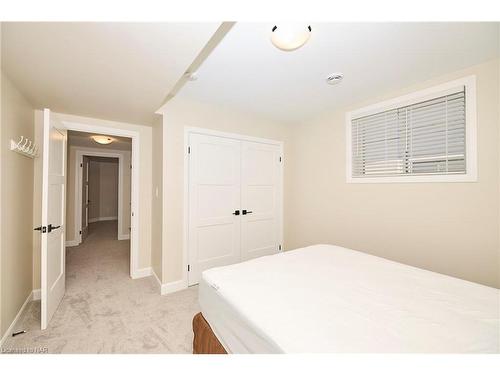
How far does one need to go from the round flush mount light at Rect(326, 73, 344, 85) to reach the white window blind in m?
0.75

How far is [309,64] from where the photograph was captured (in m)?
1.76

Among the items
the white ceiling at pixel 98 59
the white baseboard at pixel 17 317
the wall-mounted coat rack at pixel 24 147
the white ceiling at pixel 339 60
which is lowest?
the white baseboard at pixel 17 317

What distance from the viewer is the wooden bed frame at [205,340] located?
115 cm

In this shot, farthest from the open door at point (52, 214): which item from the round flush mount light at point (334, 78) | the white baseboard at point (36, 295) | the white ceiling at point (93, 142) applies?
the round flush mount light at point (334, 78)

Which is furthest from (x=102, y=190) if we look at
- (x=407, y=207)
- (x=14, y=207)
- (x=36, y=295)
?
(x=407, y=207)

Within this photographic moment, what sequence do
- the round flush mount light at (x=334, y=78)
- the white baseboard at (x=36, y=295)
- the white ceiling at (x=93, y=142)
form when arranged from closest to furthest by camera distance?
1. the round flush mount light at (x=334, y=78)
2. the white baseboard at (x=36, y=295)
3. the white ceiling at (x=93, y=142)

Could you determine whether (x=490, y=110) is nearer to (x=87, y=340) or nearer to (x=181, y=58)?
(x=181, y=58)

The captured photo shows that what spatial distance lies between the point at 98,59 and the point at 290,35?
129 cm

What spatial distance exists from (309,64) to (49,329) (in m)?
3.19

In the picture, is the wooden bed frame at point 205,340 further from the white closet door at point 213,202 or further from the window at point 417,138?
the window at point 417,138

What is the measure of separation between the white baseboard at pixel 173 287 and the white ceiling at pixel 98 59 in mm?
2057

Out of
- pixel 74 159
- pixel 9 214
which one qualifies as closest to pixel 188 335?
pixel 9 214

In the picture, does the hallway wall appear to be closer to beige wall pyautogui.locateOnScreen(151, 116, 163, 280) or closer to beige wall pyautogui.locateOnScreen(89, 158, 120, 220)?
beige wall pyautogui.locateOnScreen(89, 158, 120, 220)

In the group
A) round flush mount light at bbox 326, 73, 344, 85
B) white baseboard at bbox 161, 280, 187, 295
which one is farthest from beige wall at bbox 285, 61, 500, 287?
white baseboard at bbox 161, 280, 187, 295
